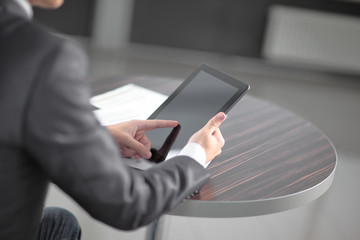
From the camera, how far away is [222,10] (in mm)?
4449

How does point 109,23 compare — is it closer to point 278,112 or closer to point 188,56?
point 188,56

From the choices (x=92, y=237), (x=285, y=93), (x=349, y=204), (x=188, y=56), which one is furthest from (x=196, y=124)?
(x=188, y=56)

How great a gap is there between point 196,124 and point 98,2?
3133 mm

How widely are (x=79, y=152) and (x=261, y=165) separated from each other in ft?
2.12

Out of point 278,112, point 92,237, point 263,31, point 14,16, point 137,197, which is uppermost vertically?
point 14,16

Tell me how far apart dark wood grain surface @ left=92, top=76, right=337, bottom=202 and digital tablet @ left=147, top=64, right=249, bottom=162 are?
→ 118 mm

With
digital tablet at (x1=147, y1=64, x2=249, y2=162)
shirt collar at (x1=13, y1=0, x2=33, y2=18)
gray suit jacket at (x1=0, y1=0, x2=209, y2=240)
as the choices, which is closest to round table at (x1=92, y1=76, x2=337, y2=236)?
digital tablet at (x1=147, y1=64, x2=249, y2=162)

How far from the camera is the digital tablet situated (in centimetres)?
142

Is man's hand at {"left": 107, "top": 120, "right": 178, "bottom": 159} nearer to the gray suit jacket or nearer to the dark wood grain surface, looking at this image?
the dark wood grain surface

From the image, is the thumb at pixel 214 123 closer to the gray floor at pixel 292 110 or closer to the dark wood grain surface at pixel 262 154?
the dark wood grain surface at pixel 262 154

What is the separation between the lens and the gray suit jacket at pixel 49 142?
890mm

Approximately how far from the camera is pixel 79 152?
936 millimetres

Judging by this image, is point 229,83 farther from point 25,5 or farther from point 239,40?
point 239,40

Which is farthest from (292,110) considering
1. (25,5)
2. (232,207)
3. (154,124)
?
(25,5)
